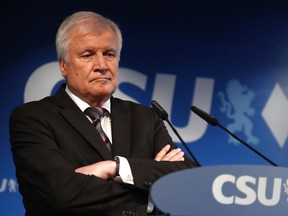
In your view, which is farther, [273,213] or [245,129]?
[245,129]

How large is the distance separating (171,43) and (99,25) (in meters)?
2.39

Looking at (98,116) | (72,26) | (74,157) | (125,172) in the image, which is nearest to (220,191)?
(125,172)

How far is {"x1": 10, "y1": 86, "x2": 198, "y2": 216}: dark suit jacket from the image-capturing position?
1.88 metres

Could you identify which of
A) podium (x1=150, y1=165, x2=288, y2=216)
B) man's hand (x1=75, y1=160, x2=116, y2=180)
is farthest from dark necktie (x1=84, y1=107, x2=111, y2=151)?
podium (x1=150, y1=165, x2=288, y2=216)

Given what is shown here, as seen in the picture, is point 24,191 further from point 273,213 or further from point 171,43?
point 171,43

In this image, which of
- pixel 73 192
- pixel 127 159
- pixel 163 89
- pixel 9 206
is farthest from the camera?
pixel 163 89

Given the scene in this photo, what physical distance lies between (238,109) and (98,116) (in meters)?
2.57

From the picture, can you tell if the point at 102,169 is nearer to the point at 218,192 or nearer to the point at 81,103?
the point at 81,103

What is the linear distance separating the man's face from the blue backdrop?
213 centimetres

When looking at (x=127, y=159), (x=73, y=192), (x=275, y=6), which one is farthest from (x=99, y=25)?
(x=275, y=6)

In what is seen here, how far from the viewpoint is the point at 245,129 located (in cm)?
464

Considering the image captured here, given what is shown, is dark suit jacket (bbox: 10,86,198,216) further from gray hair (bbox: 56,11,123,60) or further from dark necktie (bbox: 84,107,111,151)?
gray hair (bbox: 56,11,123,60)

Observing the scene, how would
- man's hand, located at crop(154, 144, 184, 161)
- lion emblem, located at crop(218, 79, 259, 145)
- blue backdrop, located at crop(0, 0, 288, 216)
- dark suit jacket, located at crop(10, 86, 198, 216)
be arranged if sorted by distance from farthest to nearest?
lion emblem, located at crop(218, 79, 259, 145) → blue backdrop, located at crop(0, 0, 288, 216) → man's hand, located at crop(154, 144, 184, 161) → dark suit jacket, located at crop(10, 86, 198, 216)

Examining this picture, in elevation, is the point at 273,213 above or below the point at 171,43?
below
